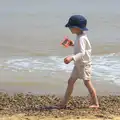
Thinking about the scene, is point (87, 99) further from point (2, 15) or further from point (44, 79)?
point (2, 15)

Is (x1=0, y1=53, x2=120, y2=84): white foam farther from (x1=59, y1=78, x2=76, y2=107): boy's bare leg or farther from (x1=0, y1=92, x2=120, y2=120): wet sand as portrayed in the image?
(x1=59, y1=78, x2=76, y2=107): boy's bare leg

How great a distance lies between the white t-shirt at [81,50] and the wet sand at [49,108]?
29.4 inches

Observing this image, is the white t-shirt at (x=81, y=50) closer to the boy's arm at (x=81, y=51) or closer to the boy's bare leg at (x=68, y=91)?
the boy's arm at (x=81, y=51)

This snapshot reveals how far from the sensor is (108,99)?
7.68m

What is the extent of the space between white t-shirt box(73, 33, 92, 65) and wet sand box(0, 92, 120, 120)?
2.45 feet

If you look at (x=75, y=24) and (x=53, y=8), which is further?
(x=53, y=8)

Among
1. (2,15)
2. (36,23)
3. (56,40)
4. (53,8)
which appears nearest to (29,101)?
(56,40)

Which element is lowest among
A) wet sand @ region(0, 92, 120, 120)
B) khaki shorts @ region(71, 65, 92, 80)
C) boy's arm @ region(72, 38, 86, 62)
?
wet sand @ region(0, 92, 120, 120)

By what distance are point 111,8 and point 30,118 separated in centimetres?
1284

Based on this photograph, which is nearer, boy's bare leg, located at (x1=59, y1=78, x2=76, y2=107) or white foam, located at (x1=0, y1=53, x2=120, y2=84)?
boy's bare leg, located at (x1=59, y1=78, x2=76, y2=107)

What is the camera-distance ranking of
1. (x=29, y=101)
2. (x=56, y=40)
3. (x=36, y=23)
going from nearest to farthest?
(x=29, y=101), (x=56, y=40), (x=36, y=23)

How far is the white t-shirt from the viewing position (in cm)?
656

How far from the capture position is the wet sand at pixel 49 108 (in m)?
6.58

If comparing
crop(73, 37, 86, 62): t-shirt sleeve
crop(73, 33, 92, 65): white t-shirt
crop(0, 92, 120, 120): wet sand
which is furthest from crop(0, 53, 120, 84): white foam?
crop(73, 37, 86, 62): t-shirt sleeve
